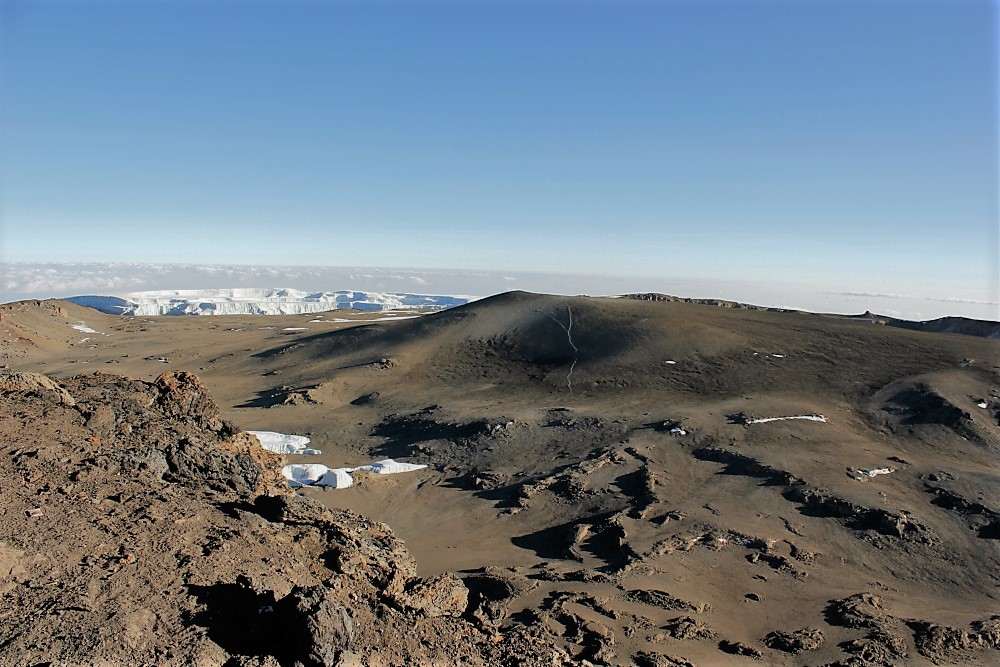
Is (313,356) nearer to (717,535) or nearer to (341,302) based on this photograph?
(717,535)

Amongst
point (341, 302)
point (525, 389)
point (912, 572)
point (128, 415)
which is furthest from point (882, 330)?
point (341, 302)

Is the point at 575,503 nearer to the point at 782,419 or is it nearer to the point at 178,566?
the point at 782,419

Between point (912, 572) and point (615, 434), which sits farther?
point (615, 434)

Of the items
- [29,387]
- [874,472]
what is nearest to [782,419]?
[874,472]

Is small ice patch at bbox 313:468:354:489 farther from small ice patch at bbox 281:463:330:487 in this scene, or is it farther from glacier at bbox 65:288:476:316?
glacier at bbox 65:288:476:316

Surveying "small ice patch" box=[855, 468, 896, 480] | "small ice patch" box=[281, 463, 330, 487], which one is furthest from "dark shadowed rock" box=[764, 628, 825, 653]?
"small ice patch" box=[281, 463, 330, 487]

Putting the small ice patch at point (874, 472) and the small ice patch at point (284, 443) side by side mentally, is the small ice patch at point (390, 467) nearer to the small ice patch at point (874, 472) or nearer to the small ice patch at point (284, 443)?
the small ice patch at point (284, 443)
